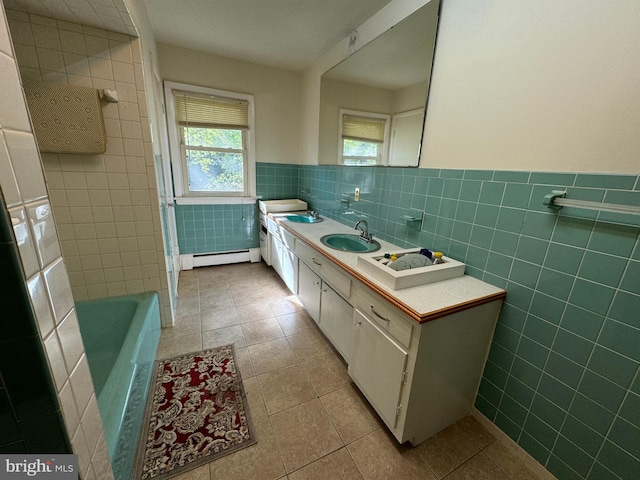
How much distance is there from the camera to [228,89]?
305 centimetres

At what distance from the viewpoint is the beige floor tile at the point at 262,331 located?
2.14m

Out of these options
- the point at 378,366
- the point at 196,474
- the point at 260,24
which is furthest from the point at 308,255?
the point at 260,24

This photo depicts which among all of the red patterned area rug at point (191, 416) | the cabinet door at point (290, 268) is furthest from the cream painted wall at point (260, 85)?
the red patterned area rug at point (191, 416)

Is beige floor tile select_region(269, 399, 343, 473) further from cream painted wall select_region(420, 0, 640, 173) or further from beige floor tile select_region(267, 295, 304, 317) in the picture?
cream painted wall select_region(420, 0, 640, 173)

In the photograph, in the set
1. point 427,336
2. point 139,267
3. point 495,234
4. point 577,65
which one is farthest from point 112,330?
point 577,65

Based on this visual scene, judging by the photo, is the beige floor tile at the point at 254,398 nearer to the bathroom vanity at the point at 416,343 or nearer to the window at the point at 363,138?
the bathroom vanity at the point at 416,343

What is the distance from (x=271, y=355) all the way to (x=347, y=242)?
3.61 feet

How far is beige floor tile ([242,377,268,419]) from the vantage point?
1525 mm

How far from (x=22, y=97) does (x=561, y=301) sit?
1777 millimetres

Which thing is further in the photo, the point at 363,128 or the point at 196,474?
the point at 363,128

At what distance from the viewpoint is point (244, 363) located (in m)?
1.89

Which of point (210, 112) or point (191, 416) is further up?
point (210, 112)

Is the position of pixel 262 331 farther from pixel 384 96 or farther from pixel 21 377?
pixel 384 96

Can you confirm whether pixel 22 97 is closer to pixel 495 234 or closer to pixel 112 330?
pixel 495 234
